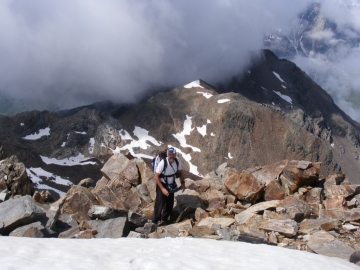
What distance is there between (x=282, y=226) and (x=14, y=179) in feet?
43.2

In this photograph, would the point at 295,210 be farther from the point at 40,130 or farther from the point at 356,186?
the point at 40,130

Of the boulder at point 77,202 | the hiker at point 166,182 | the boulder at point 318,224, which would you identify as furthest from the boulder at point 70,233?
the boulder at point 318,224

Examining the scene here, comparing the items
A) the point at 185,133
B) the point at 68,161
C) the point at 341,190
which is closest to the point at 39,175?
the point at 68,161

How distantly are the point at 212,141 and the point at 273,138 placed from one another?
1947 centimetres

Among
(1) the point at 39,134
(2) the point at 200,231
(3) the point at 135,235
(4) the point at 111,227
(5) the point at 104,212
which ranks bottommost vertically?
(3) the point at 135,235

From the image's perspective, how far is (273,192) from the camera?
15023mm

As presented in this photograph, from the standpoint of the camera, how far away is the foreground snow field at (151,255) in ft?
19.8

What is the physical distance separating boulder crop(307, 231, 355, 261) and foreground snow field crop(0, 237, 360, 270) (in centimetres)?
101

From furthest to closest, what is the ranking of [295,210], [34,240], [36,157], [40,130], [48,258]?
[40,130] < [36,157] < [295,210] < [34,240] < [48,258]

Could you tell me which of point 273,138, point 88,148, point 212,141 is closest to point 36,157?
point 88,148

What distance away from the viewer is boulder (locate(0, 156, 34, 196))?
56.5 feet

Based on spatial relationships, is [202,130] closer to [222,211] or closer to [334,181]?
[334,181]

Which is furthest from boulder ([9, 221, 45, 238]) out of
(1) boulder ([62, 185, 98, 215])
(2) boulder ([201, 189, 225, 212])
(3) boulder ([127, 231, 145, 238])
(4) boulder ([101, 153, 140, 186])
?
(2) boulder ([201, 189, 225, 212])

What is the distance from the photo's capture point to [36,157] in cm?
9431
